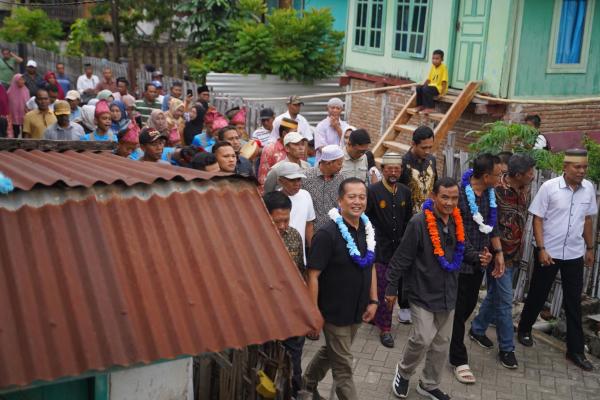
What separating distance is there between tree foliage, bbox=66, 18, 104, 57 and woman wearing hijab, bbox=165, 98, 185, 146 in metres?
13.9

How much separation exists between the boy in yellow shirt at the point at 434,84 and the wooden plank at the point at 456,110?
724mm

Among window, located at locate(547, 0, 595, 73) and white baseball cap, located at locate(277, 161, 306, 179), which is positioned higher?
window, located at locate(547, 0, 595, 73)

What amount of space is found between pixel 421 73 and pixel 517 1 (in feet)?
9.44

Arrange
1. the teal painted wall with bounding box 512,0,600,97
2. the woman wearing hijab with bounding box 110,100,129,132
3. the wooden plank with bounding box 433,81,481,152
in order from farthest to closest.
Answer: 1. the wooden plank with bounding box 433,81,481,152
2. the teal painted wall with bounding box 512,0,600,97
3. the woman wearing hijab with bounding box 110,100,129,132

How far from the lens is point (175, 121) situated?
36.6 feet

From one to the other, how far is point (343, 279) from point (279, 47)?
13713mm

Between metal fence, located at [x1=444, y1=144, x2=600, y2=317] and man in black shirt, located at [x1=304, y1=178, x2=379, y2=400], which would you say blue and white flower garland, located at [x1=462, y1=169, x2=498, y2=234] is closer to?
man in black shirt, located at [x1=304, y1=178, x2=379, y2=400]

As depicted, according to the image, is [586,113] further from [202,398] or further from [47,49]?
[47,49]

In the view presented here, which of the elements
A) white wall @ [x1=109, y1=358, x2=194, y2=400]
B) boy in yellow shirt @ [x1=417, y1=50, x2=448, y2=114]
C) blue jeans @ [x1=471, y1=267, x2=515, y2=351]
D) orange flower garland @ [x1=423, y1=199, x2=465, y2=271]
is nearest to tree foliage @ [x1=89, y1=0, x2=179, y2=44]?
boy in yellow shirt @ [x1=417, y1=50, x2=448, y2=114]

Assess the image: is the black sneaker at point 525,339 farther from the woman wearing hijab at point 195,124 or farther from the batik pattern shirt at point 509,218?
the woman wearing hijab at point 195,124

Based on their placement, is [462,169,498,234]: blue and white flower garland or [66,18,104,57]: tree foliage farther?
[66,18,104,57]: tree foliage

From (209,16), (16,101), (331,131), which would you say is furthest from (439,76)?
(209,16)

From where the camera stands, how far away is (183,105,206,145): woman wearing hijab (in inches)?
421

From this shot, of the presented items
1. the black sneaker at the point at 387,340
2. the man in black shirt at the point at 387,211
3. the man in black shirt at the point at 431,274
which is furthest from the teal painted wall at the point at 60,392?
the black sneaker at the point at 387,340
